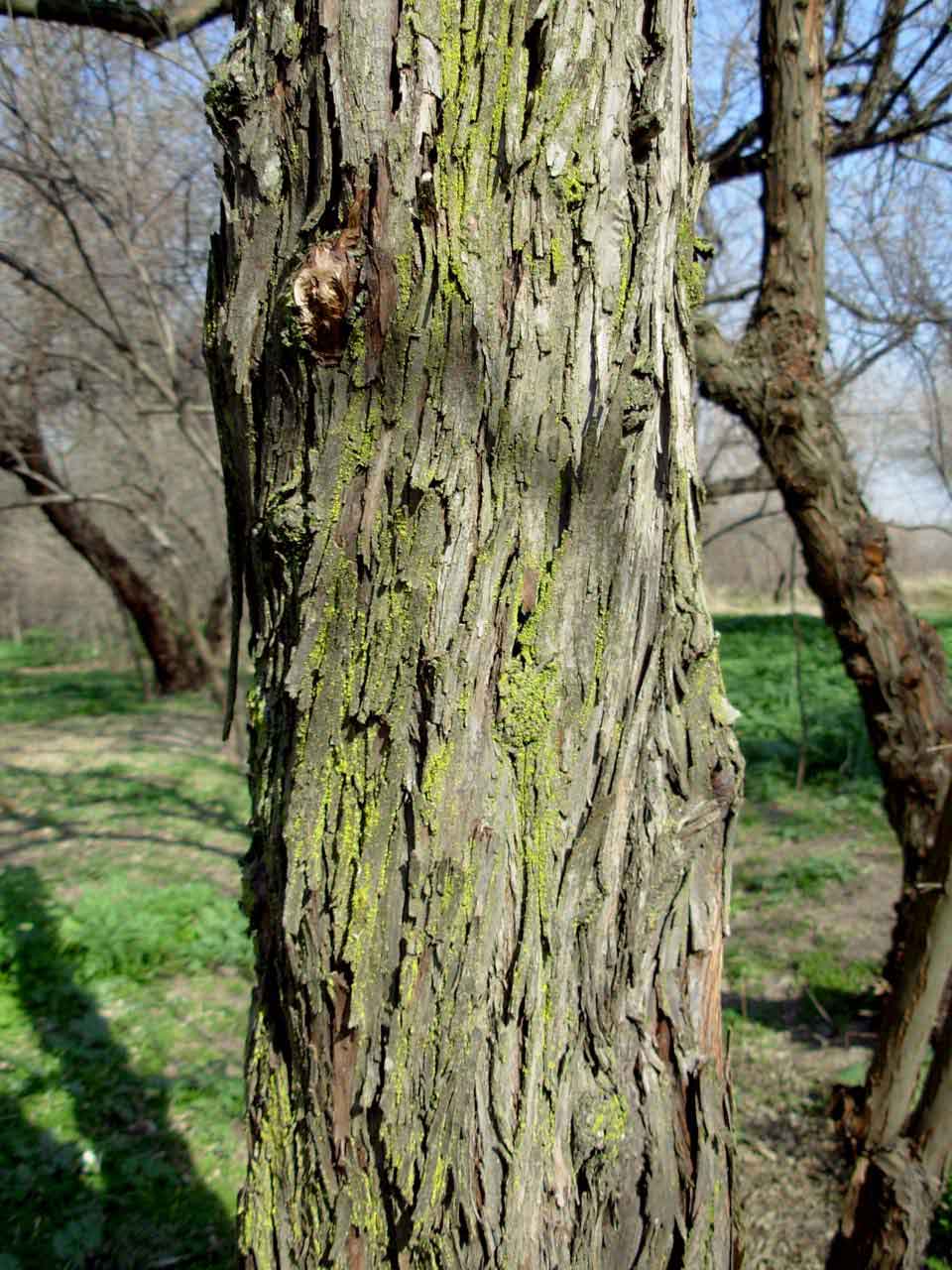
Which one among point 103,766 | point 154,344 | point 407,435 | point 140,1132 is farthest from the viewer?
point 103,766

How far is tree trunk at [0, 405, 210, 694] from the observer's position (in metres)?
10.1

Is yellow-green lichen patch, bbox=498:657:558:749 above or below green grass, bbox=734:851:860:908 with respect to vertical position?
above

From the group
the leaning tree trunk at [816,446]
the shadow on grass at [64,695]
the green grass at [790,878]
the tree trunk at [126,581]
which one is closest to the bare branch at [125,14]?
the leaning tree trunk at [816,446]

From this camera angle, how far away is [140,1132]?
3432 mm

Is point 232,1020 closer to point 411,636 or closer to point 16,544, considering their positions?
point 411,636

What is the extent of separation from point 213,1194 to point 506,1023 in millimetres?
2527

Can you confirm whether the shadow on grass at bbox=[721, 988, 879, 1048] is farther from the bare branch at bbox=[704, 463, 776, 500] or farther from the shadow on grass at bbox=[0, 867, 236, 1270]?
the bare branch at bbox=[704, 463, 776, 500]

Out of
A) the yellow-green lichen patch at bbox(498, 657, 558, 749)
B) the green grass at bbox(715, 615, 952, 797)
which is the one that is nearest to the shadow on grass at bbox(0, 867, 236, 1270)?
the yellow-green lichen patch at bbox(498, 657, 558, 749)

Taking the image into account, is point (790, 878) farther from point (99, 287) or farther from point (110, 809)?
point (99, 287)

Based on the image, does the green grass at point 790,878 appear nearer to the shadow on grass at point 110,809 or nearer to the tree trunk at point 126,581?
the shadow on grass at point 110,809

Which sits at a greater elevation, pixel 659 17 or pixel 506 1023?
pixel 659 17

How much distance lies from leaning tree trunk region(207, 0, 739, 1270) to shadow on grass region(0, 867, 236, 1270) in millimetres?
1985

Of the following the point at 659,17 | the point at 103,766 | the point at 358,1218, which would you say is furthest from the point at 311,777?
the point at 103,766

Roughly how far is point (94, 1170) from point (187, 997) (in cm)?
130
